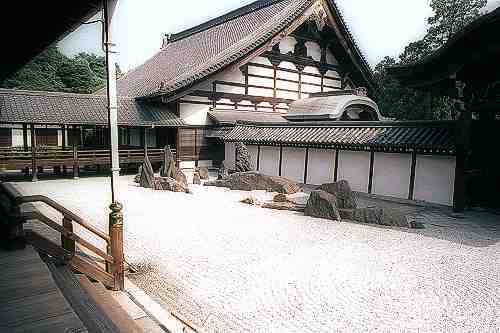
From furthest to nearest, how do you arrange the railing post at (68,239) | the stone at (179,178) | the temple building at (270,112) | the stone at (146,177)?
1. the stone at (179,178)
2. the stone at (146,177)
3. the temple building at (270,112)
4. the railing post at (68,239)

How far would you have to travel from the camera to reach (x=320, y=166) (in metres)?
15.4

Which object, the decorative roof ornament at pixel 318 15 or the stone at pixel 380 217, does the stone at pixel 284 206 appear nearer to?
the stone at pixel 380 217

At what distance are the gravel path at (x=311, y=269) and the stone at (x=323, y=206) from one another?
0.40m

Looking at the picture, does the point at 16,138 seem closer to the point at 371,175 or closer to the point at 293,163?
the point at 293,163

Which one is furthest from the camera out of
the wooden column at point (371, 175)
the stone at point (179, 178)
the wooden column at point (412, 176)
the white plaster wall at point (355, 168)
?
the stone at point (179, 178)

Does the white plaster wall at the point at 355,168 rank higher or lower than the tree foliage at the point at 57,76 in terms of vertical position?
lower

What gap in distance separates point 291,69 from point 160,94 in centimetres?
966

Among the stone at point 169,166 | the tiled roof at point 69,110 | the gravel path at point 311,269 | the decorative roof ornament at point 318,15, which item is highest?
the decorative roof ornament at point 318,15

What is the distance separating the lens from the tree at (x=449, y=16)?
2583 cm

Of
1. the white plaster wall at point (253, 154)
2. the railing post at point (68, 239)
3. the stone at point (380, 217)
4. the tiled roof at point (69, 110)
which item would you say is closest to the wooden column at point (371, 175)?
the stone at point (380, 217)

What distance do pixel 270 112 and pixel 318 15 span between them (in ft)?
23.6

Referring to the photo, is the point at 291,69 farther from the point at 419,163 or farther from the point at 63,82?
the point at 63,82

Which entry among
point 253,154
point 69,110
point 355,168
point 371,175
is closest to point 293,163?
point 253,154

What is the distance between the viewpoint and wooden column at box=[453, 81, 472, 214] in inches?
412
